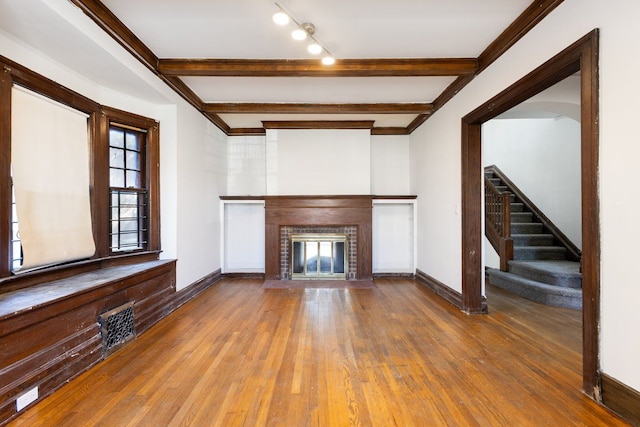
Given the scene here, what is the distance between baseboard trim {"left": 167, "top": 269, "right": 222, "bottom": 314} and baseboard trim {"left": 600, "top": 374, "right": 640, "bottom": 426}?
3909 mm

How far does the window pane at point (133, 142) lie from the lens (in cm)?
342

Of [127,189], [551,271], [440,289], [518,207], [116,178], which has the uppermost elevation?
[116,178]

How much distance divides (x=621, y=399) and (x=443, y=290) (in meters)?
2.36

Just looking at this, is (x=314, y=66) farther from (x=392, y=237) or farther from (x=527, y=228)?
(x=527, y=228)

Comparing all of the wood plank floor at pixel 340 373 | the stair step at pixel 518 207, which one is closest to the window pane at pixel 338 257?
the wood plank floor at pixel 340 373

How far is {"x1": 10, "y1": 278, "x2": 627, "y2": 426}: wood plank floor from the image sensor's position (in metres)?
1.73

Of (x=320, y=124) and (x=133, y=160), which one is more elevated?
(x=320, y=124)

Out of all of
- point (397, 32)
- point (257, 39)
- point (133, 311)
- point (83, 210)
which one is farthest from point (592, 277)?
point (83, 210)

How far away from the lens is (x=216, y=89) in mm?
3844

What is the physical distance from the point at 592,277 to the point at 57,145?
A: 4.13 m

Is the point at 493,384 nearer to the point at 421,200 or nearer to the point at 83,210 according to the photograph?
the point at 421,200

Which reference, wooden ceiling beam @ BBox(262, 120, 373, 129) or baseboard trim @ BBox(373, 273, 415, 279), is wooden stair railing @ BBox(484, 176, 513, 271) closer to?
baseboard trim @ BBox(373, 273, 415, 279)

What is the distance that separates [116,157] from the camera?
3271 millimetres

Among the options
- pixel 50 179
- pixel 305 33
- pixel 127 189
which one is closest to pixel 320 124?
pixel 305 33
